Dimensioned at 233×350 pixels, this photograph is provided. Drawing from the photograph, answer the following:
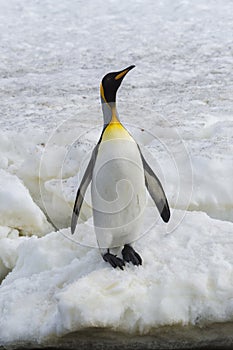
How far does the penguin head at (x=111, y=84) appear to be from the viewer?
277cm

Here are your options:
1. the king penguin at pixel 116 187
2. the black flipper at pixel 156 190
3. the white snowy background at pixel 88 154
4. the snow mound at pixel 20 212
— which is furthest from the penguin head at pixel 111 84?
the snow mound at pixel 20 212

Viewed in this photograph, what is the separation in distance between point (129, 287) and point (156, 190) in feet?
1.79

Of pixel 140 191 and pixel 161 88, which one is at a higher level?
pixel 140 191

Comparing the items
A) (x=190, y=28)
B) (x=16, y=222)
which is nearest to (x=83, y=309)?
(x=16, y=222)

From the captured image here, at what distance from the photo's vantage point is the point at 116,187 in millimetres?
2701

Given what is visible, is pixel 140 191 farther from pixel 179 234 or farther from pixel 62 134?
pixel 62 134

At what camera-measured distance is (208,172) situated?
11.7 feet

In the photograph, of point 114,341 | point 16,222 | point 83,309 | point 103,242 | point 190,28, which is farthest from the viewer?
point 190,28

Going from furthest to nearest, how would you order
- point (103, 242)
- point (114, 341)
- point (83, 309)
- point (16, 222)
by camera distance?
point (16, 222), point (103, 242), point (114, 341), point (83, 309)

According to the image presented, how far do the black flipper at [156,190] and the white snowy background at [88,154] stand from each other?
0.08 metres

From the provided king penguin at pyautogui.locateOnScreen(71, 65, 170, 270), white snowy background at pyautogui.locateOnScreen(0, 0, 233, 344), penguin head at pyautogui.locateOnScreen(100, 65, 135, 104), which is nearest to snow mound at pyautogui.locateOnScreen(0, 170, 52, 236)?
white snowy background at pyautogui.locateOnScreen(0, 0, 233, 344)

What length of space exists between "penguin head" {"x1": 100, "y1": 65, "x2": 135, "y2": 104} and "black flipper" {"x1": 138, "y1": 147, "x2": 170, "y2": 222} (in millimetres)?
315

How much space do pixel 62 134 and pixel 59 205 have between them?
708mm

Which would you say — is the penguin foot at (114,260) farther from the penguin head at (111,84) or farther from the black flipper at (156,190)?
the penguin head at (111,84)
